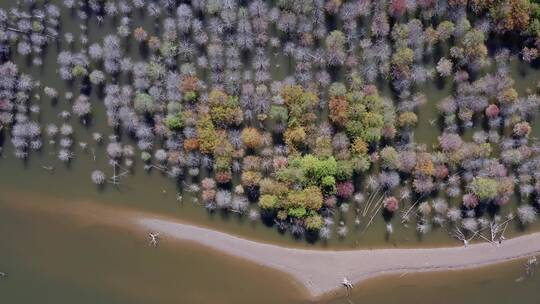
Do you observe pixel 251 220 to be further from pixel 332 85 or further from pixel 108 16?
pixel 108 16

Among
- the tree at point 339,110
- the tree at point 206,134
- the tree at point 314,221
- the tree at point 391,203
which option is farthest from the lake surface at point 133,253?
the tree at point 339,110

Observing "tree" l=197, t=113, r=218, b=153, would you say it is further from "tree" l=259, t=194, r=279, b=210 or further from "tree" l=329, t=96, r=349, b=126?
"tree" l=329, t=96, r=349, b=126

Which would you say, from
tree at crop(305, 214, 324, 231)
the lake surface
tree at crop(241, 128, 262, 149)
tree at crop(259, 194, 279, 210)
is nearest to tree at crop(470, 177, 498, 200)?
the lake surface

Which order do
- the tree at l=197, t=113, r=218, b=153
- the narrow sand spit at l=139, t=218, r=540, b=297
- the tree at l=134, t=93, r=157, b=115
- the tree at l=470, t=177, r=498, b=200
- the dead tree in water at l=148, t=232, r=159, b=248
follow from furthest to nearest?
the dead tree in water at l=148, t=232, r=159, b=248 < the narrow sand spit at l=139, t=218, r=540, b=297 < the tree at l=134, t=93, r=157, b=115 < the tree at l=197, t=113, r=218, b=153 < the tree at l=470, t=177, r=498, b=200

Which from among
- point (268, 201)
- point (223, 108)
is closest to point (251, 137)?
point (223, 108)

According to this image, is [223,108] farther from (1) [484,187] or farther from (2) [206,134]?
(1) [484,187]

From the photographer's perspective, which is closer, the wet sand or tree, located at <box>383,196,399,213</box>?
tree, located at <box>383,196,399,213</box>

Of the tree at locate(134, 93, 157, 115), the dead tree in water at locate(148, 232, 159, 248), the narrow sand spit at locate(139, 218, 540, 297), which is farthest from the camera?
the dead tree in water at locate(148, 232, 159, 248)
